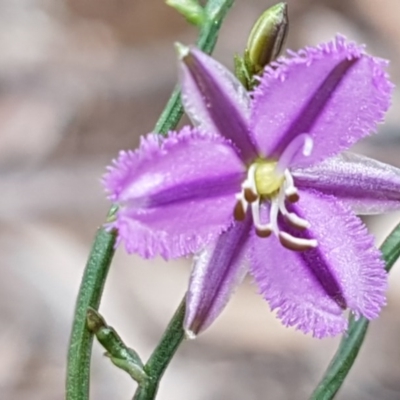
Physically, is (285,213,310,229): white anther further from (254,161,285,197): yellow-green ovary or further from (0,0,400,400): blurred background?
(0,0,400,400): blurred background

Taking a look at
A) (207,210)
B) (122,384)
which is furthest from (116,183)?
(122,384)

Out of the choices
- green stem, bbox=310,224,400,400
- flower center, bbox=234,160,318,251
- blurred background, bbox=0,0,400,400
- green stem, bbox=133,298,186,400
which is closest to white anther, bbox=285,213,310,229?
flower center, bbox=234,160,318,251

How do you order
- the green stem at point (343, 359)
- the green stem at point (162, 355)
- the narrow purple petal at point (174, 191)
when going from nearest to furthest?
the narrow purple petal at point (174, 191) < the green stem at point (162, 355) < the green stem at point (343, 359)

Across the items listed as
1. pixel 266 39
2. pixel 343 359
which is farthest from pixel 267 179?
pixel 343 359

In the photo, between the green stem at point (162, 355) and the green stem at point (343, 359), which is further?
the green stem at point (343, 359)

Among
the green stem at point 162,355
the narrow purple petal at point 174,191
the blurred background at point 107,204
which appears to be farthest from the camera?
the blurred background at point 107,204

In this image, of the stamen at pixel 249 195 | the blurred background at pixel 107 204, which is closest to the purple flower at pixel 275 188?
the stamen at pixel 249 195

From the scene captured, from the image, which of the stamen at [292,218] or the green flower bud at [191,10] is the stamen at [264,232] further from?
the green flower bud at [191,10]

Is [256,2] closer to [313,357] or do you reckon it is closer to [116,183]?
[313,357]
